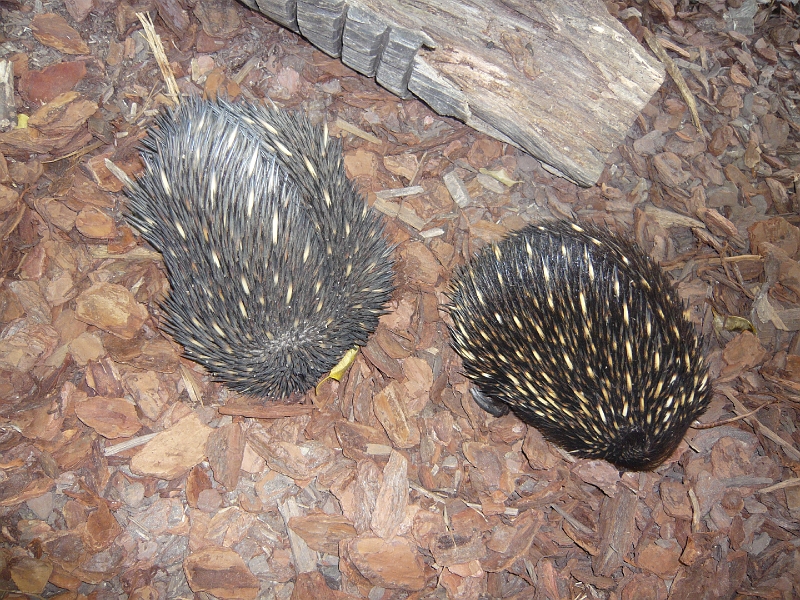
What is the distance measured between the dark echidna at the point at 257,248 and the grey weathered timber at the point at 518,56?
0.84 metres

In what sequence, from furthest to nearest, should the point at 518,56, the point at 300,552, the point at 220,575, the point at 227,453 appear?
the point at 518,56 → the point at 227,453 → the point at 300,552 → the point at 220,575

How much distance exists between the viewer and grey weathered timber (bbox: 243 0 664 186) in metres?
3.77

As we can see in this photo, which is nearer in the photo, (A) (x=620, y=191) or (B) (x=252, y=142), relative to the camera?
(B) (x=252, y=142)

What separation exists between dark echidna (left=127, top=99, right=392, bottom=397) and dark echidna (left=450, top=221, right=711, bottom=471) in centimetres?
75

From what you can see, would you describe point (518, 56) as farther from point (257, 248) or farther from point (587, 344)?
point (257, 248)

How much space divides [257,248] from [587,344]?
1816 mm

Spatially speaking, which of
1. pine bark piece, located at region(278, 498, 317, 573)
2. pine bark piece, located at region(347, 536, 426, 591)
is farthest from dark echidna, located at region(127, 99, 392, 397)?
Answer: pine bark piece, located at region(347, 536, 426, 591)

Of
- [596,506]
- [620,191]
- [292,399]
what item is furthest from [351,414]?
[620,191]

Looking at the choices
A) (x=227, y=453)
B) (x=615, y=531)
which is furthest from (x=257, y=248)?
(x=615, y=531)

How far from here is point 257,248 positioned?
3.02 meters

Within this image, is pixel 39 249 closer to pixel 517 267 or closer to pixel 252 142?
pixel 252 142

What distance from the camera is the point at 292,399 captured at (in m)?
3.72

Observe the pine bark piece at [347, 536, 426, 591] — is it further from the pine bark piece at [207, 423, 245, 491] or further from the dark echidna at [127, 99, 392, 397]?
the dark echidna at [127, 99, 392, 397]

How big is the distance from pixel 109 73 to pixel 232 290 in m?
2.18
